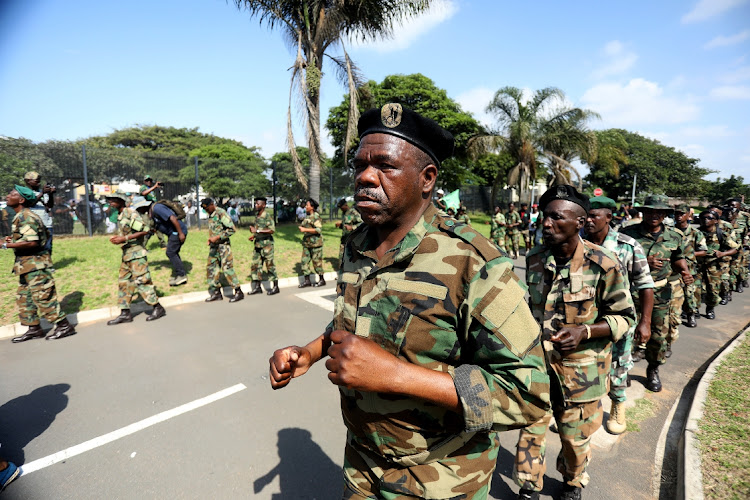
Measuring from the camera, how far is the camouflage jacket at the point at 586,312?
8.13ft

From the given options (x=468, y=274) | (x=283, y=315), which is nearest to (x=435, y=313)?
(x=468, y=274)

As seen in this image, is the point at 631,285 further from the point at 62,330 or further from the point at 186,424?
the point at 62,330

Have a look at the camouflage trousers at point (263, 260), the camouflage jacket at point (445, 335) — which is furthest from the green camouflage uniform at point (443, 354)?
the camouflage trousers at point (263, 260)

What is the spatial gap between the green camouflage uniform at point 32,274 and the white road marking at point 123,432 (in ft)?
10.4

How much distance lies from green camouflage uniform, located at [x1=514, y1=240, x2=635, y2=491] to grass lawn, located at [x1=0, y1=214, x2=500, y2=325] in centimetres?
713

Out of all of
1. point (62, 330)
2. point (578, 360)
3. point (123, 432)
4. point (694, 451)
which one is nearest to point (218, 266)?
point (62, 330)

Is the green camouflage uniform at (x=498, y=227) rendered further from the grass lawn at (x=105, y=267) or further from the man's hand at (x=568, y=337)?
the man's hand at (x=568, y=337)

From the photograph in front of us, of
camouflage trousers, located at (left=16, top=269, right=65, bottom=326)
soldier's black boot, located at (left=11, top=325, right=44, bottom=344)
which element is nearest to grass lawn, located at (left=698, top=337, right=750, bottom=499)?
camouflage trousers, located at (left=16, top=269, right=65, bottom=326)

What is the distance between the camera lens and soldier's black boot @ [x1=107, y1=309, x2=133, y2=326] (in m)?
5.96

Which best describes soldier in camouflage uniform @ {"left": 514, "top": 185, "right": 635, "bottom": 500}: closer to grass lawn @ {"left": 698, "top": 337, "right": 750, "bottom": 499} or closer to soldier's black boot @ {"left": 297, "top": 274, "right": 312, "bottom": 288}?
grass lawn @ {"left": 698, "top": 337, "right": 750, "bottom": 499}

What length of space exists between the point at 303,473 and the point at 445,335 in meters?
2.27

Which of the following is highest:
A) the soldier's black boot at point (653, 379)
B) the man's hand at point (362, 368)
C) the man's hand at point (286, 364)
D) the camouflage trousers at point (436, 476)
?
the man's hand at point (362, 368)

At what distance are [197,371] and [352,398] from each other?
3733mm

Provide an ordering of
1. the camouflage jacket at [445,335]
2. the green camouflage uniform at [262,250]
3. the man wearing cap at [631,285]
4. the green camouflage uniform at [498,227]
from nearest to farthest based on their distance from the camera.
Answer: the camouflage jacket at [445,335] → the man wearing cap at [631,285] → the green camouflage uniform at [262,250] → the green camouflage uniform at [498,227]
